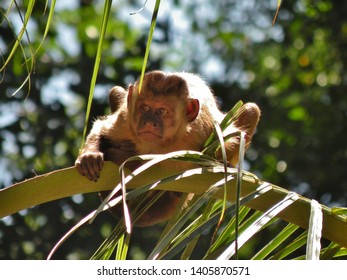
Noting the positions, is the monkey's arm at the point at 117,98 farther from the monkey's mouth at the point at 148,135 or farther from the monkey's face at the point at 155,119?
the monkey's mouth at the point at 148,135

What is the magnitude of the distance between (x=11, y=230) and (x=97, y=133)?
3.90m

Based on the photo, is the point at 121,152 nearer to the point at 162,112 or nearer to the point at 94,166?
the point at 162,112

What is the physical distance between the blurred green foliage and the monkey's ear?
2.99 m

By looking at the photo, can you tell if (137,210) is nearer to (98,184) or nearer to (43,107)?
(98,184)

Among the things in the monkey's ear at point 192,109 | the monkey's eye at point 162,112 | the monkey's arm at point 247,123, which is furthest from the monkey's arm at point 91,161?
the monkey's arm at point 247,123

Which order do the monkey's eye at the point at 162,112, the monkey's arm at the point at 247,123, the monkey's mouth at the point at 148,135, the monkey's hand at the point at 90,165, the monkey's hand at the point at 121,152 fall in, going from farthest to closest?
the monkey's eye at the point at 162,112 < the monkey's arm at the point at 247,123 < the monkey's mouth at the point at 148,135 < the monkey's hand at the point at 121,152 < the monkey's hand at the point at 90,165

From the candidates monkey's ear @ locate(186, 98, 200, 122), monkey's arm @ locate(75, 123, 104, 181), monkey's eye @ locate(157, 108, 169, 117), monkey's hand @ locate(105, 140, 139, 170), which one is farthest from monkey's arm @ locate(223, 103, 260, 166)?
monkey's arm @ locate(75, 123, 104, 181)

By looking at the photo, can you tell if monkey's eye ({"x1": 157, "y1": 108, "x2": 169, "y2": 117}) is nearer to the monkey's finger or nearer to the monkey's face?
the monkey's face

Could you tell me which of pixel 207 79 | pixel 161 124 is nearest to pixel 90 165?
pixel 161 124

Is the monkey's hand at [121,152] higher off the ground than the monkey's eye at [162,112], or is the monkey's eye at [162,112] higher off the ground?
the monkey's eye at [162,112]

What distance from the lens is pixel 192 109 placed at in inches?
163

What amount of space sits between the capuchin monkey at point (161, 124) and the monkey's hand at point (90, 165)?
672mm

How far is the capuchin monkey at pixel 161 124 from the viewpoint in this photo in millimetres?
3863

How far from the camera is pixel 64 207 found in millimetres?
8031
